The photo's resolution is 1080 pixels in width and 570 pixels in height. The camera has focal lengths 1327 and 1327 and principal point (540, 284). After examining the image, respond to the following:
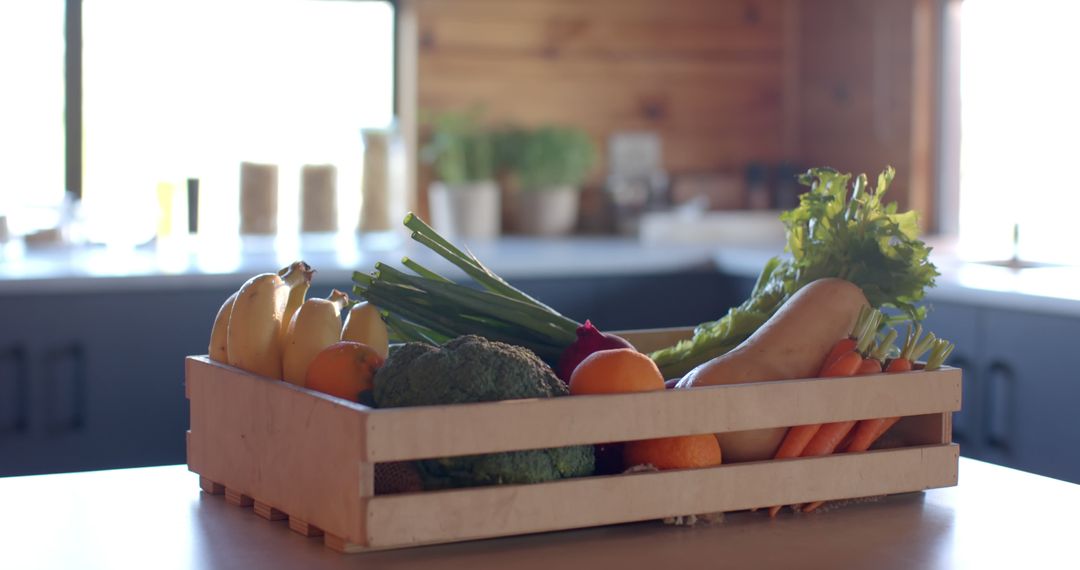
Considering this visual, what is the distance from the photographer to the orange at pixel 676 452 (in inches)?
41.9

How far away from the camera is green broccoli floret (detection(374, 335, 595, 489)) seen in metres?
0.99

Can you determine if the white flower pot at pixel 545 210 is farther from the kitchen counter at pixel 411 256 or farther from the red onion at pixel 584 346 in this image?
the red onion at pixel 584 346

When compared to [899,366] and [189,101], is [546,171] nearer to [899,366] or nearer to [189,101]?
[189,101]

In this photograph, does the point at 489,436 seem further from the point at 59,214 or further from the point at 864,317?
the point at 59,214

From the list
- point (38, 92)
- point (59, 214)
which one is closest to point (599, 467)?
point (59, 214)

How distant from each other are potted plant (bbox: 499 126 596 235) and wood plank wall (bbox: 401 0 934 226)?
14 cm

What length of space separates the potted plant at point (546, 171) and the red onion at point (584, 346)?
98.5 inches

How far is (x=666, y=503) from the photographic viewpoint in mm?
1051

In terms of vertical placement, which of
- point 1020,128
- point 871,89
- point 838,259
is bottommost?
point 838,259

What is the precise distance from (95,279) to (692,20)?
207 centimetres

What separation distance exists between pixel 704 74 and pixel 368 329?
9.90ft

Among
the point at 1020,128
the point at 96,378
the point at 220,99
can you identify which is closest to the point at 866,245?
the point at 96,378

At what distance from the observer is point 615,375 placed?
104 cm

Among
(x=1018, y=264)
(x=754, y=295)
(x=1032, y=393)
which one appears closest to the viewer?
(x=754, y=295)
